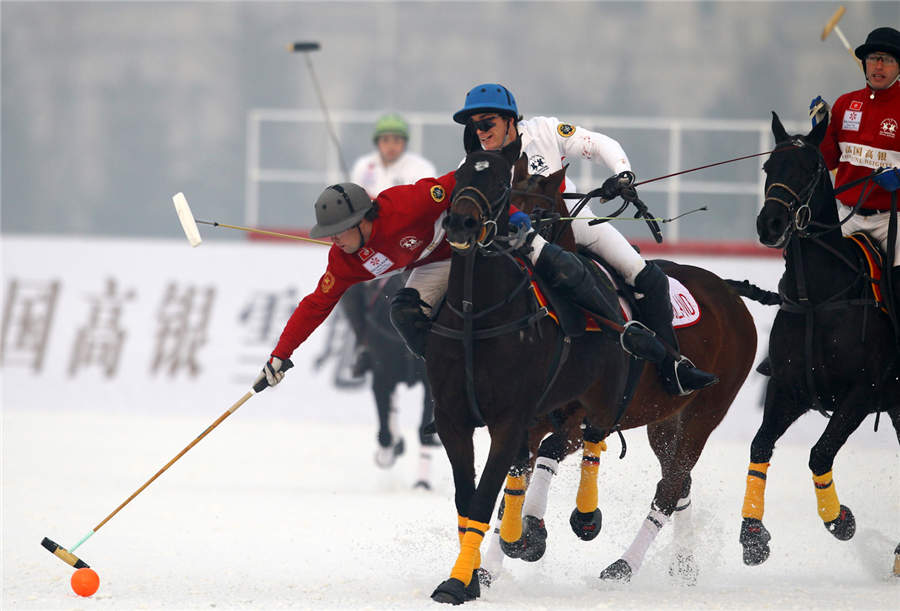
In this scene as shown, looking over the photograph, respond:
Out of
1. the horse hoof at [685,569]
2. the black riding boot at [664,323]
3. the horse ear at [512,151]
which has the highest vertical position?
the horse ear at [512,151]

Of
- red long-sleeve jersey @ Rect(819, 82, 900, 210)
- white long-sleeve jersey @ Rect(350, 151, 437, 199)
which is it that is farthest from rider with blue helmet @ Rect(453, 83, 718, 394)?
white long-sleeve jersey @ Rect(350, 151, 437, 199)

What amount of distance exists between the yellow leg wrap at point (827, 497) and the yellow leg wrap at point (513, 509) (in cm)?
136

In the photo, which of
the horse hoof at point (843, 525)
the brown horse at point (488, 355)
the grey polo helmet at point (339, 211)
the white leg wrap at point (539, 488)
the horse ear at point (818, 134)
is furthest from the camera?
the horse hoof at point (843, 525)

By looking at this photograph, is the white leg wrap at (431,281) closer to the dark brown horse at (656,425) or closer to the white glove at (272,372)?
the dark brown horse at (656,425)

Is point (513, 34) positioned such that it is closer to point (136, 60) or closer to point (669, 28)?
point (669, 28)

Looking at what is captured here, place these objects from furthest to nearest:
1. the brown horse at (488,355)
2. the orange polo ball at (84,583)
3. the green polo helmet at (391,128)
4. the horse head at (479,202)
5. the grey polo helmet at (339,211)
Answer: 1. the green polo helmet at (391,128)
2. the orange polo ball at (84,583)
3. the grey polo helmet at (339,211)
4. the brown horse at (488,355)
5. the horse head at (479,202)

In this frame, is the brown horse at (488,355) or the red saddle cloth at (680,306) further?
the red saddle cloth at (680,306)

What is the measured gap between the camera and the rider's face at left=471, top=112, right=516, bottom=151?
17.0 ft

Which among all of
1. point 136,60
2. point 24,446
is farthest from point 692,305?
point 136,60

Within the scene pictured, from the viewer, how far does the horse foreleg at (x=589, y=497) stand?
224 inches

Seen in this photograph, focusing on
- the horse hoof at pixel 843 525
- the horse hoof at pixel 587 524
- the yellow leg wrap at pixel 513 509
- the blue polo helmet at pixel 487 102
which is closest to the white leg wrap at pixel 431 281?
the blue polo helmet at pixel 487 102

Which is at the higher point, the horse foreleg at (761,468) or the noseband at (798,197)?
the noseband at (798,197)

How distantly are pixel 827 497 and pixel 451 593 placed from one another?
196cm

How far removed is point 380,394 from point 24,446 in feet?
10.0
